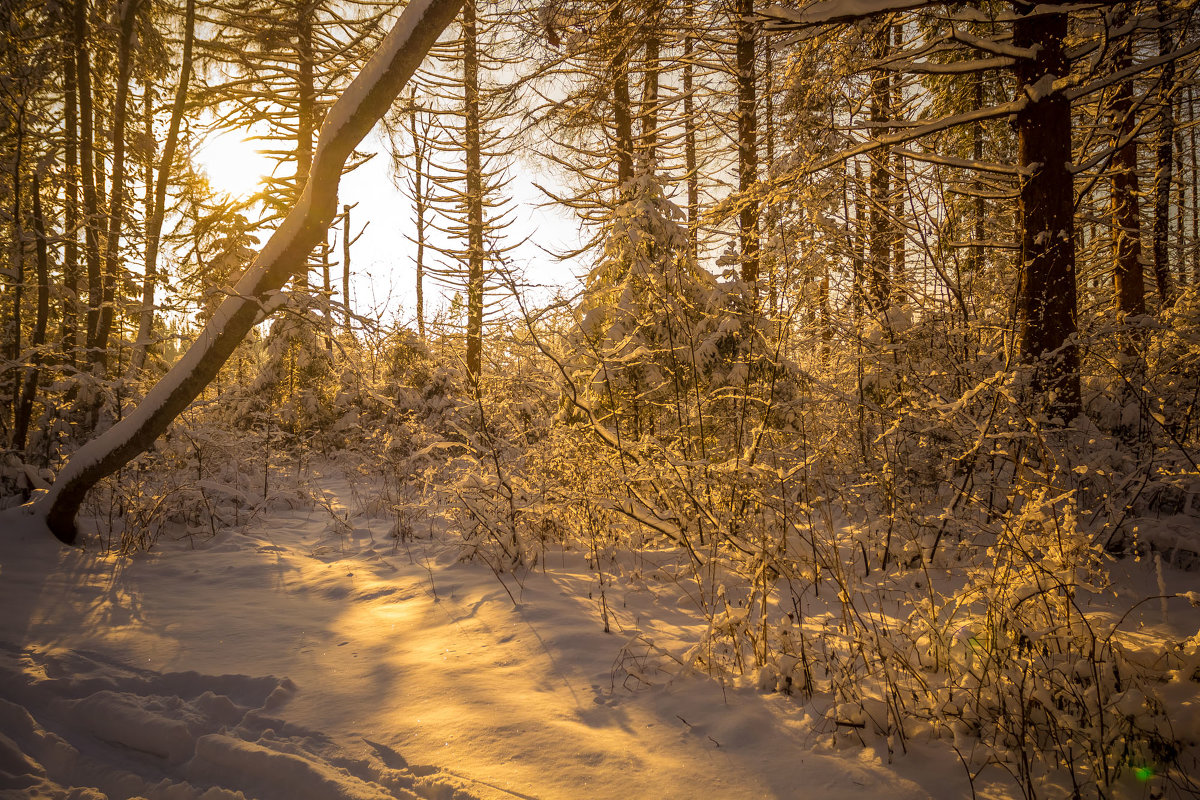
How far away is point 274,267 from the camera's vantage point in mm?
3785

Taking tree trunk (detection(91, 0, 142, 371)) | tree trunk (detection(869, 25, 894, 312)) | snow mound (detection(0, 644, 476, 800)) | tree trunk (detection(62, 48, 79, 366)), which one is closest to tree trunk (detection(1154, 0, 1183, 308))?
tree trunk (detection(869, 25, 894, 312))

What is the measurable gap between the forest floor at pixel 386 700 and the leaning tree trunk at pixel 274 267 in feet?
2.32

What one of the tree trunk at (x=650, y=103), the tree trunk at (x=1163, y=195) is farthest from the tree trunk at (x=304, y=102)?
the tree trunk at (x=1163, y=195)

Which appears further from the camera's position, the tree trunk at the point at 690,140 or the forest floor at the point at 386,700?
the tree trunk at the point at 690,140

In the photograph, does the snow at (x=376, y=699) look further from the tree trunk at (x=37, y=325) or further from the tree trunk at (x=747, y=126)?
the tree trunk at (x=747, y=126)

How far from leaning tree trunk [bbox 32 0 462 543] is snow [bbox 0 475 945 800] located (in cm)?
73

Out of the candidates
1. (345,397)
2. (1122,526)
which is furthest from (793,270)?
(345,397)

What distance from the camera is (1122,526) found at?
3.27 metres

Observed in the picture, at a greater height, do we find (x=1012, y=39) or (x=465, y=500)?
(x=1012, y=39)

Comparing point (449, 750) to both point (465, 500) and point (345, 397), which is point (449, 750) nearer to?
point (465, 500)

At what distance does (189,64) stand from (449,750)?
28.9 ft

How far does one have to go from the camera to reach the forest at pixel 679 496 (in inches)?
72.4

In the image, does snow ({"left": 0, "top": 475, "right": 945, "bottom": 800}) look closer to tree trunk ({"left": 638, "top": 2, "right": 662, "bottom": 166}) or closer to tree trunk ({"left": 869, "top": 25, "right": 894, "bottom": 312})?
tree trunk ({"left": 869, "top": 25, "right": 894, "bottom": 312})

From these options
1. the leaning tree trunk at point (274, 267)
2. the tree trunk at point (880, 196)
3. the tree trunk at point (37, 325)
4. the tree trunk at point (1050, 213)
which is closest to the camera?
the leaning tree trunk at point (274, 267)
